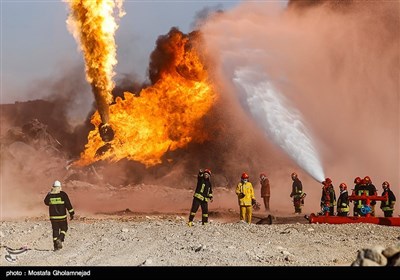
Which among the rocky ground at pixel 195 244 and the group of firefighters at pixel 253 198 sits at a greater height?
the group of firefighters at pixel 253 198

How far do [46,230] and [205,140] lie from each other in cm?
2010

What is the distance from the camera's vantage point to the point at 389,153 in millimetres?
34062

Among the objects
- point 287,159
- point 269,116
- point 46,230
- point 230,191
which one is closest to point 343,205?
point 46,230

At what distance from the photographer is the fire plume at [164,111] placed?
3409cm

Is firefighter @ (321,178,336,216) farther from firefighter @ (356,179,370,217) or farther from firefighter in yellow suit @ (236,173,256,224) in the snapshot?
firefighter in yellow suit @ (236,173,256,224)

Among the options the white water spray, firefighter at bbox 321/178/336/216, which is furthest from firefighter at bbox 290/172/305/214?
firefighter at bbox 321/178/336/216

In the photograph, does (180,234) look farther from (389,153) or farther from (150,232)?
(389,153)

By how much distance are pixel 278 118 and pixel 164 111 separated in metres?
9.31

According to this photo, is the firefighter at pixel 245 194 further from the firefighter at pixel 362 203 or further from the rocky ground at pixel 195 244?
the firefighter at pixel 362 203

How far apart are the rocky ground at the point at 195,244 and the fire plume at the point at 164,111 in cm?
1744

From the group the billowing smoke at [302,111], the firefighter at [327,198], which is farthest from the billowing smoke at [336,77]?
the firefighter at [327,198]

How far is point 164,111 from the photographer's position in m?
34.7

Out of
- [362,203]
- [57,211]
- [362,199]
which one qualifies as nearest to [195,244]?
[57,211]

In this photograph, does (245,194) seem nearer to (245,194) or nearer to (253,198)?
(245,194)
